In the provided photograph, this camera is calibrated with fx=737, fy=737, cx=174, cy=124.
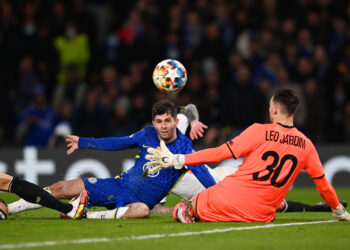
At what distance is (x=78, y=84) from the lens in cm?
1567

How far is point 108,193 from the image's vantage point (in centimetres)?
855

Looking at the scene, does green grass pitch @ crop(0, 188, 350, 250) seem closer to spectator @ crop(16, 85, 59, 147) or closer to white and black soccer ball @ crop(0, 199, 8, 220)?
white and black soccer ball @ crop(0, 199, 8, 220)

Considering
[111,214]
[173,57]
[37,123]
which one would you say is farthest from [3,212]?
[173,57]

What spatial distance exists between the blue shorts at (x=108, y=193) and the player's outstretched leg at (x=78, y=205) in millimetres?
398

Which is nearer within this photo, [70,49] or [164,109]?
[164,109]

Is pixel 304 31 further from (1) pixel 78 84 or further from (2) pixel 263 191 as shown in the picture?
(2) pixel 263 191

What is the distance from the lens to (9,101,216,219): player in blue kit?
830 centimetres

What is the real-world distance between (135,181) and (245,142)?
1844 mm

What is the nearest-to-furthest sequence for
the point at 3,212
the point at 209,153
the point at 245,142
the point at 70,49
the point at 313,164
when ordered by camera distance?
the point at 209,153, the point at 245,142, the point at 313,164, the point at 3,212, the point at 70,49

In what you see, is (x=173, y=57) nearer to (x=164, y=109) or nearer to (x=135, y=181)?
(x=135, y=181)

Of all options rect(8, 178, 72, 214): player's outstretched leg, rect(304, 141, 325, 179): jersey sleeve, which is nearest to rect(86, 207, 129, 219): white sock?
rect(8, 178, 72, 214): player's outstretched leg

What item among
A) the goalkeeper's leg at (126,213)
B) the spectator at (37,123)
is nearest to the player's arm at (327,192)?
the goalkeeper's leg at (126,213)

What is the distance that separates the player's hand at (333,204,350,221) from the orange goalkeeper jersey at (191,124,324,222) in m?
0.49

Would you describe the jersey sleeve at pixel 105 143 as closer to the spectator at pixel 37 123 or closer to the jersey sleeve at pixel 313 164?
the jersey sleeve at pixel 313 164
